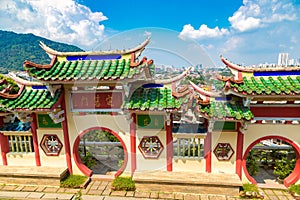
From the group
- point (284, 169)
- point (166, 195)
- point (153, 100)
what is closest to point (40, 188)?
point (166, 195)

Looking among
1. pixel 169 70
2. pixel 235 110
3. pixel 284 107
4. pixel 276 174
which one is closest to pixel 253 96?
pixel 235 110

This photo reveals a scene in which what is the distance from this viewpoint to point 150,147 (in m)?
8.43

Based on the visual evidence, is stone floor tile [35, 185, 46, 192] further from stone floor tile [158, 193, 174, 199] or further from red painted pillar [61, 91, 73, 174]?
stone floor tile [158, 193, 174, 199]

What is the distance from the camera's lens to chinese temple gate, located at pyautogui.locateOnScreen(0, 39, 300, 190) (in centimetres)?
723

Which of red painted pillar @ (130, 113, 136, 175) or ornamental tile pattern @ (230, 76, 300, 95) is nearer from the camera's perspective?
ornamental tile pattern @ (230, 76, 300, 95)

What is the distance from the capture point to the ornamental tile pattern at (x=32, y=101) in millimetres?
7676

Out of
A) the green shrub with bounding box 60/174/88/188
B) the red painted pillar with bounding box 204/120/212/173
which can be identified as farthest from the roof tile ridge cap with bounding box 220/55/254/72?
the green shrub with bounding box 60/174/88/188

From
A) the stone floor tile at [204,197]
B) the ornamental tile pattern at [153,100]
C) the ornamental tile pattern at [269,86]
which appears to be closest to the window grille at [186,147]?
the stone floor tile at [204,197]

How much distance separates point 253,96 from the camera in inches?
271

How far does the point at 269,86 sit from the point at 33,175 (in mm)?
9877

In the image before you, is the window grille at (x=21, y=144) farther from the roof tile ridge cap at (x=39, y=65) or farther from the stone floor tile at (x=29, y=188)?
the roof tile ridge cap at (x=39, y=65)

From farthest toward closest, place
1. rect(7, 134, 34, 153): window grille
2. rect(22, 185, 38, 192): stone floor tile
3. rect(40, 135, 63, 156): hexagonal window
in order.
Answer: rect(7, 134, 34, 153): window grille
rect(40, 135, 63, 156): hexagonal window
rect(22, 185, 38, 192): stone floor tile

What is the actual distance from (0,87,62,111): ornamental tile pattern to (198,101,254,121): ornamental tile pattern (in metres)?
5.62

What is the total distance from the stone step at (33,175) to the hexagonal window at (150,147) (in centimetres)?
360
